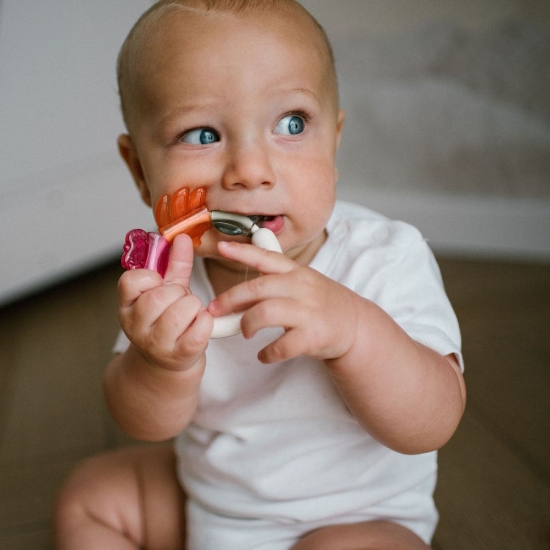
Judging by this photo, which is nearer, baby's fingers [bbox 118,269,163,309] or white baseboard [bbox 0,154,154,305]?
baby's fingers [bbox 118,269,163,309]

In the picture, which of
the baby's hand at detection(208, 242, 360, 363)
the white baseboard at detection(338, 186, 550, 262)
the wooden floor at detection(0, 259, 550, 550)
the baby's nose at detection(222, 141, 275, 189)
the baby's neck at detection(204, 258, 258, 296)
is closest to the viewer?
the baby's hand at detection(208, 242, 360, 363)

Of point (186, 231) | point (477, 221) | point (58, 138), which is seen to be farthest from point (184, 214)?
point (477, 221)

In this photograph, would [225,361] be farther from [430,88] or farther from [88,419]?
[430,88]

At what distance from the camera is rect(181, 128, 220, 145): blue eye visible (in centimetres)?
61

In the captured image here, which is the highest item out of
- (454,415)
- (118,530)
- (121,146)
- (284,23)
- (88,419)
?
(284,23)

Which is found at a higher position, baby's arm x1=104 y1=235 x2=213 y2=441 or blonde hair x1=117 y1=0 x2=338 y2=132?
blonde hair x1=117 y1=0 x2=338 y2=132

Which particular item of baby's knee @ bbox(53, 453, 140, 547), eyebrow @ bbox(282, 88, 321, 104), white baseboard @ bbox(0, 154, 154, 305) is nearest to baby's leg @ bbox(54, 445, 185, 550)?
baby's knee @ bbox(53, 453, 140, 547)

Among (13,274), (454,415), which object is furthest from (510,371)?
(13,274)

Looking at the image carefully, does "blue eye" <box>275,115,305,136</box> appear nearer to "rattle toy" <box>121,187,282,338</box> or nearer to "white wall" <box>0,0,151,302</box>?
"rattle toy" <box>121,187,282,338</box>

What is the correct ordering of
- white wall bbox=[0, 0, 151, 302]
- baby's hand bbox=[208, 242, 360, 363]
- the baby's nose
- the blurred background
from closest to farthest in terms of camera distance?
baby's hand bbox=[208, 242, 360, 363]
the baby's nose
the blurred background
white wall bbox=[0, 0, 151, 302]

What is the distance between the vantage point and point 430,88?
165 centimetres

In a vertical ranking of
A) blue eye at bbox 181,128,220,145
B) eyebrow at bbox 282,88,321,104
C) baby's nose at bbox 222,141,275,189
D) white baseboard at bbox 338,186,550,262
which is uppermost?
Answer: eyebrow at bbox 282,88,321,104

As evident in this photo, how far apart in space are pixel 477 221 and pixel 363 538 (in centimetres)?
112

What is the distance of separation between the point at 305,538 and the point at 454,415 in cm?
19
